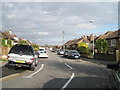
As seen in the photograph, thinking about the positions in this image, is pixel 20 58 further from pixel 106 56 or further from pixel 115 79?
pixel 106 56

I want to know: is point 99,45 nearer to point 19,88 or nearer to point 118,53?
point 118,53

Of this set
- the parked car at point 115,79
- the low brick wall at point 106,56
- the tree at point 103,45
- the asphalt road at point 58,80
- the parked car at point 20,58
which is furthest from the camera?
the tree at point 103,45

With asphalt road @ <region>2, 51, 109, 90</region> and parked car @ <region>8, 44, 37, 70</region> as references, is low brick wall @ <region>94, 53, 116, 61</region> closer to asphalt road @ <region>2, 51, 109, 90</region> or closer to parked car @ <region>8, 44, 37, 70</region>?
asphalt road @ <region>2, 51, 109, 90</region>

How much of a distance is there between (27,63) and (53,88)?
Result: 6.03m

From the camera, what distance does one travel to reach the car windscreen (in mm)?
13258

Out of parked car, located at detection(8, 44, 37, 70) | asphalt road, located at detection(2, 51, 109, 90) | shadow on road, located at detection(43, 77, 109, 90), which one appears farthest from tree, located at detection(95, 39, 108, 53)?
shadow on road, located at detection(43, 77, 109, 90)

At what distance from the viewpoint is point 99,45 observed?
33844 mm

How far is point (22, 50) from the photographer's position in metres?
13.5

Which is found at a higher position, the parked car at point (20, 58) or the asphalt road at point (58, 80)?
the parked car at point (20, 58)

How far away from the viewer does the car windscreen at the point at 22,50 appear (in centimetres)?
1326

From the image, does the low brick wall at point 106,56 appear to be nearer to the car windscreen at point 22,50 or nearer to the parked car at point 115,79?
the car windscreen at point 22,50

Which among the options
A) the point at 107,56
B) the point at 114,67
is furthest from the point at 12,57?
the point at 107,56

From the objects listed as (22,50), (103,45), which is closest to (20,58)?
(22,50)

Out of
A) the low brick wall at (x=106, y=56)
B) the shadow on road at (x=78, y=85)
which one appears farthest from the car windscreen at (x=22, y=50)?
the low brick wall at (x=106, y=56)
